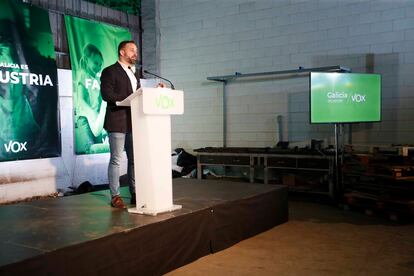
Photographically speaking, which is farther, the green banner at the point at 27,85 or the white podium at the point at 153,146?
the green banner at the point at 27,85

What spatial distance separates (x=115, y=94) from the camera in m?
3.10

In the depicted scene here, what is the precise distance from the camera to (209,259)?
10.2 feet

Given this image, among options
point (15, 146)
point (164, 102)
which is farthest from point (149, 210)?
point (15, 146)

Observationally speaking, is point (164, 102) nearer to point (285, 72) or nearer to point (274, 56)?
point (285, 72)

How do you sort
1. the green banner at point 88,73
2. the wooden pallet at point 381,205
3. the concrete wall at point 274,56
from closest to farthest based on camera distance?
the wooden pallet at point 381,205
the concrete wall at point 274,56
the green banner at point 88,73

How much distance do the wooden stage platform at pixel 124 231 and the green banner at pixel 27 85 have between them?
1.95m

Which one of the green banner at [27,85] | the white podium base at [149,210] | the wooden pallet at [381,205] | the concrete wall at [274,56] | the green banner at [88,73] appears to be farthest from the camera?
the green banner at [88,73]

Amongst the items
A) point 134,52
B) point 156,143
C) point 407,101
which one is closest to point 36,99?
point 134,52

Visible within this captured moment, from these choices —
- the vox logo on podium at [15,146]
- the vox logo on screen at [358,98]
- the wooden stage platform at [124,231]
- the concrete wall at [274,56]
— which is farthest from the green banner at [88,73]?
the vox logo on screen at [358,98]

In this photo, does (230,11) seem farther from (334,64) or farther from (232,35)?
(334,64)

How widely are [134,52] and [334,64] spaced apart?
143 inches

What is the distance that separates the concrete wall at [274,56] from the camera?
5.43 metres

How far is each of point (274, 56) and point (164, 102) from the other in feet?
12.7

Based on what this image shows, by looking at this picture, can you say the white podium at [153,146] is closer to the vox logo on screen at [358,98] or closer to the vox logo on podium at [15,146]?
the vox logo on podium at [15,146]
